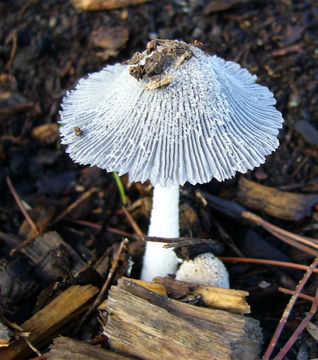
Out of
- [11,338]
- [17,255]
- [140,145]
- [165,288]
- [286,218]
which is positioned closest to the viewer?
[140,145]

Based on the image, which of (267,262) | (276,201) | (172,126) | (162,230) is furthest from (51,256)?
(276,201)

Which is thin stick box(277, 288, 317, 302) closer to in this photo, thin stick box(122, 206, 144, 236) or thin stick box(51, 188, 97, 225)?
thin stick box(122, 206, 144, 236)

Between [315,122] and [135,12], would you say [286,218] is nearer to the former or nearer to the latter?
[315,122]

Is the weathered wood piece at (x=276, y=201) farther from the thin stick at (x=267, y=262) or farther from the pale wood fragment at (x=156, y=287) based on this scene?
the pale wood fragment at (x=156, y=287)

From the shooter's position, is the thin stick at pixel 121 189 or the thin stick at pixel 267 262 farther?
the thin stick at pixel 121 189

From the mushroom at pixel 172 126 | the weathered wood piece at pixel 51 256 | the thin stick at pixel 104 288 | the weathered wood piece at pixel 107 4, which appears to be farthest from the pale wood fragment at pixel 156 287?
the weathered wood piece at pixel 107 4

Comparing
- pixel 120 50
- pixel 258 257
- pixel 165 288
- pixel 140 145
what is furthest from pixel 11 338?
pixel 120 50
